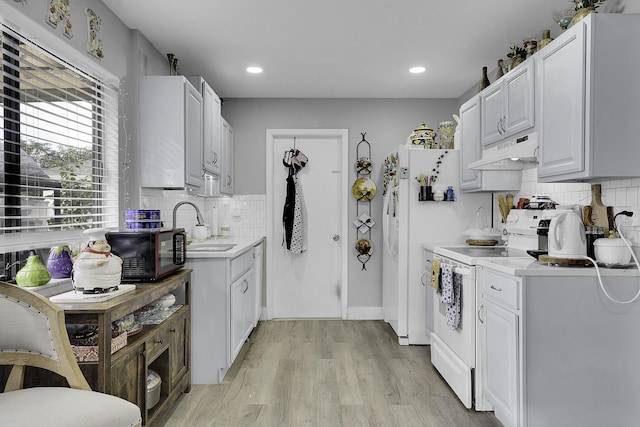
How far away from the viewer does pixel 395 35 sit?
3080 mm

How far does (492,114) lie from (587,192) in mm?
867

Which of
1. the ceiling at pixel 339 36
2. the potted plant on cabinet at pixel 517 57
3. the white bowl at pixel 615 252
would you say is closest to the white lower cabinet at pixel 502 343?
the white bowl at pixel 615 252

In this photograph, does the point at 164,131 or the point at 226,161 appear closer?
the point at 164,131

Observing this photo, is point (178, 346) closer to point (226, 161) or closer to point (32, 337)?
point (32, 337)

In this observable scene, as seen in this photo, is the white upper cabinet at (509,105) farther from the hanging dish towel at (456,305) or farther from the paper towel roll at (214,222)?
the paper towel roll at (214,222)

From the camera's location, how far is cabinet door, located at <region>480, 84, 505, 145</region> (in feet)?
9.75

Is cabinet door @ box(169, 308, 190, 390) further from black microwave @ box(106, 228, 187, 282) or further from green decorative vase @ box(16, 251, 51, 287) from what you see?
green decorative vase @ box(16, 251, 51, 287)

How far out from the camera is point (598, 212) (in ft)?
8.02

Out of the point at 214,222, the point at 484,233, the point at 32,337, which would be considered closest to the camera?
the point at 32,337

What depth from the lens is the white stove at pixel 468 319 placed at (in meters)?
2.65

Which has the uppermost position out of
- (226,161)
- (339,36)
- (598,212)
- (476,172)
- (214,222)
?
(339,36)

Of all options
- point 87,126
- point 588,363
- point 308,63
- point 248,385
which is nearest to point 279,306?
point 248,385

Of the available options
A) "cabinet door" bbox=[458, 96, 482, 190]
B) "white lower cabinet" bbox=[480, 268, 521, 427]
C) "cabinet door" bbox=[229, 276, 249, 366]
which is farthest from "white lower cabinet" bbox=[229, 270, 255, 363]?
"cabinet door" bbox=[458, 96, 482, 190]

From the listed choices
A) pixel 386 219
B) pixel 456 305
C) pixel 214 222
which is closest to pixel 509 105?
pixel 456 305
